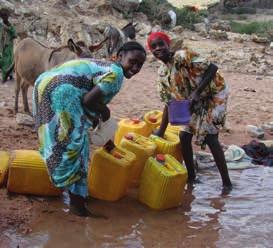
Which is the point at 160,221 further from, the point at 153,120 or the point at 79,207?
the point at 153,120

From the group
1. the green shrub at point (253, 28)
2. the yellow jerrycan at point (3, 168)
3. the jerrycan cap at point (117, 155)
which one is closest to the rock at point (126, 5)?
the green shrub at point (253, 28)

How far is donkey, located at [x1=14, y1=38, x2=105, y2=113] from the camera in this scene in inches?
295

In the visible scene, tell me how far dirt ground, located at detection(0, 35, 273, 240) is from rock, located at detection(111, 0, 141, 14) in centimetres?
581

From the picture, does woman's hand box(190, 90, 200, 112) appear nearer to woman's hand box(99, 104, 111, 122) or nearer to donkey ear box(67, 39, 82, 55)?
woman's hand box(99, 104, 111, 122)

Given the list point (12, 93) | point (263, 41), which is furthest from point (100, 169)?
point (263, 41)

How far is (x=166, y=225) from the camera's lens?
4.70m

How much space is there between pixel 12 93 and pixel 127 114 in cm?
241

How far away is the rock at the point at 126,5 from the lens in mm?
20875

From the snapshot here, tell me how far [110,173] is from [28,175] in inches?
27.8

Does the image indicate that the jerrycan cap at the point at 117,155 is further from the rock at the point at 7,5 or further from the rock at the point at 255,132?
the rock at the point at 7,5

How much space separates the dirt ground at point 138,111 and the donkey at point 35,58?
57cm

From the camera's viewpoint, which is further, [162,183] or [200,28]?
[200,28]

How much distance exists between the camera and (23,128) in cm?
748

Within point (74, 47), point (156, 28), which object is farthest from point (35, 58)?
point (156, 28)
